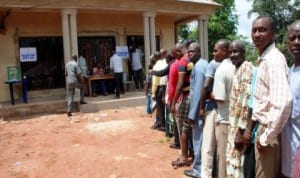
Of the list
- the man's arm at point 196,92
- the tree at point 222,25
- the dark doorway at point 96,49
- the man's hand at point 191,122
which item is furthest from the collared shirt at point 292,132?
the tree at point 222,25

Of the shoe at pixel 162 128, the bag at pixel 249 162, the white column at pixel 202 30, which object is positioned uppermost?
the white column at pixel 202 30

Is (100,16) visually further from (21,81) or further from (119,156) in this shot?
(119,156)

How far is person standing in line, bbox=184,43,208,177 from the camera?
449 centimetres

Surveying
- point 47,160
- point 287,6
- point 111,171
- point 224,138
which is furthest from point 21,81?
point 287,6

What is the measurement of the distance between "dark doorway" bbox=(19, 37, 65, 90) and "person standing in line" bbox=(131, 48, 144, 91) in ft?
9.27

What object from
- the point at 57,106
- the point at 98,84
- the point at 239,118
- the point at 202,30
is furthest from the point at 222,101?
the point at 202,30

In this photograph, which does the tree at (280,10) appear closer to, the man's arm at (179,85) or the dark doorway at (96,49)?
the dark doorway at (96,49)

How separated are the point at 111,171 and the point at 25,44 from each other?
8.79 meters

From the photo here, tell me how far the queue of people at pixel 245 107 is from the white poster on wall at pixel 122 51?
8968 millimetres

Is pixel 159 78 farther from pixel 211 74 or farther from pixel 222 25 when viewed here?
pixel 222 25

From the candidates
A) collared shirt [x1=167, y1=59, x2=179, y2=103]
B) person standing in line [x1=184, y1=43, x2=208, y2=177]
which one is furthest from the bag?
collared shirt [x1=167, y1=59, x2=179, y2=103]

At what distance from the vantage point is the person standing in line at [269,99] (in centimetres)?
248

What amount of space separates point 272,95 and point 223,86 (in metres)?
1.24

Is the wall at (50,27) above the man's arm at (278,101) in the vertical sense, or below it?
above
